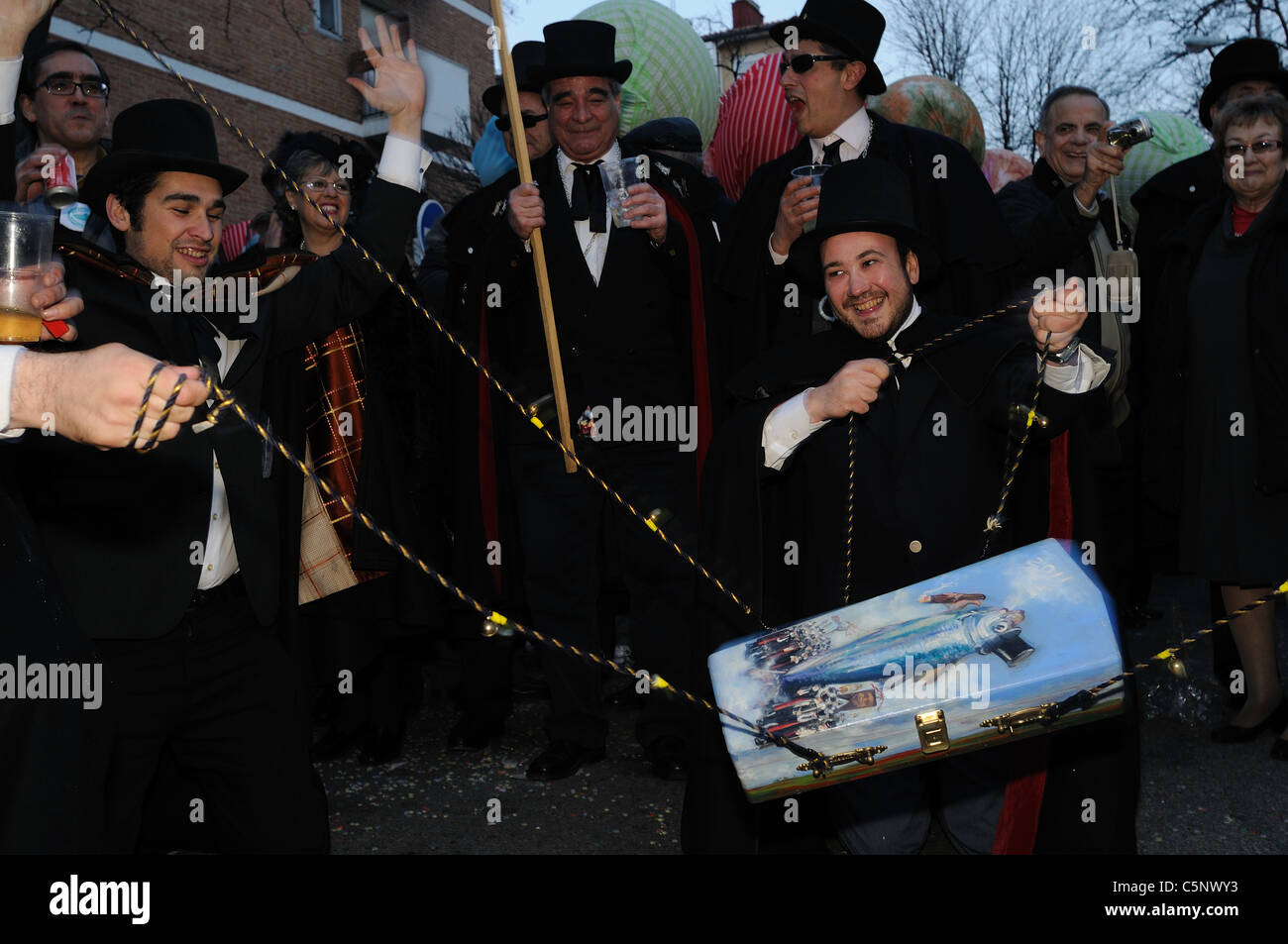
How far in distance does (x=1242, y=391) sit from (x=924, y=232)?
71.4 inches

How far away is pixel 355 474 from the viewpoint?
5066mm

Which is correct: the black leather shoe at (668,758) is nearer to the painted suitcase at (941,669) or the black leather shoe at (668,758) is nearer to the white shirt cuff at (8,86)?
the painted suitcase at (941,669)

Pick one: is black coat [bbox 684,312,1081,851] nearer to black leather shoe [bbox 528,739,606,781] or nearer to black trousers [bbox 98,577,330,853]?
black trousers [bbox 98,577,330,853]

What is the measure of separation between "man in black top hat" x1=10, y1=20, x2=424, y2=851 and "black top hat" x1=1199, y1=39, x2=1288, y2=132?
4.10m

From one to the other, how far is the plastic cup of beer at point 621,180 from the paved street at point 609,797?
2.23 metres

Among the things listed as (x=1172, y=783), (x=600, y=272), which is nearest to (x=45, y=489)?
(x=600, y=272)

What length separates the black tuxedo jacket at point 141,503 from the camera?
3029 mm

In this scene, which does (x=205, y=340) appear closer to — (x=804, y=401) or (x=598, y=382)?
(x=804, y=401)

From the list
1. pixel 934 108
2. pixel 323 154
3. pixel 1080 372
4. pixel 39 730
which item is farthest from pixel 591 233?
pixel 39 730

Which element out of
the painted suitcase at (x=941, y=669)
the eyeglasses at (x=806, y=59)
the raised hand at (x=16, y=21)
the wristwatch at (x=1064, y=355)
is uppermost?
the eyeglasses at (x=806, y=59)

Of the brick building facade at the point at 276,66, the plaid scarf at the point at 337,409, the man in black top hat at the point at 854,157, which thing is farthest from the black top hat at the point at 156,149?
the brick building facade at the point at 276,66

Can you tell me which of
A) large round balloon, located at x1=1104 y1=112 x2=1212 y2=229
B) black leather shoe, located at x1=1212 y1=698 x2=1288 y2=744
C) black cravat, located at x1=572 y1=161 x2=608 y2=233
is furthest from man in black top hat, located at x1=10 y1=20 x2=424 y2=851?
large round balloon, located at x1=1104 y1=112 x2=1212 y2=229

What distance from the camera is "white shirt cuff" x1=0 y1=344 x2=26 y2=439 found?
1889 mm
